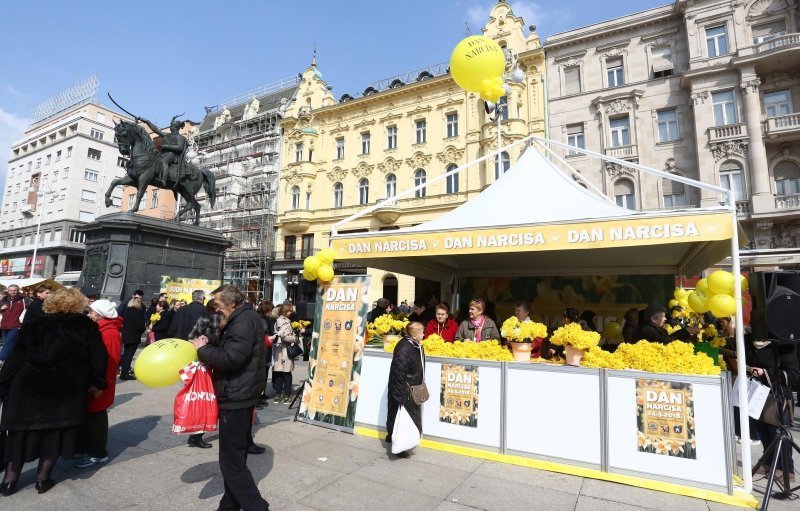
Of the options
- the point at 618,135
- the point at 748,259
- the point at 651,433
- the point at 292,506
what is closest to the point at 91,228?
the point at 292,506

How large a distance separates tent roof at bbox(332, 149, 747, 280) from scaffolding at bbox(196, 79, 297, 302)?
29.1m

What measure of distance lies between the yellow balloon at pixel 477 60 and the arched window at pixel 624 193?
18.5m

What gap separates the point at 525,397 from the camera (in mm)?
4973

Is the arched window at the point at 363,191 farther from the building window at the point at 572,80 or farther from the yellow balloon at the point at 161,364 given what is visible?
the yellow balloon at the point at 161,364

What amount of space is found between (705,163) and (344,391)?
23.0 m

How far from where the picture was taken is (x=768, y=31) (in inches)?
823

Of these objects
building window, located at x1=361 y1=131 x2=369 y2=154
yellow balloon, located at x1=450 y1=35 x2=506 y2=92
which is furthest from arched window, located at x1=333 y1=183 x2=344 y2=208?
yellow balloon, located at x1=450 y1=35 x2=506 y2=92

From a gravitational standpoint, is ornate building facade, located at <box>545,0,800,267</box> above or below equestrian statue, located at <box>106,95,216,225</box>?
above

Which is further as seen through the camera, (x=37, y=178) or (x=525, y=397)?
(x=37, y=178)

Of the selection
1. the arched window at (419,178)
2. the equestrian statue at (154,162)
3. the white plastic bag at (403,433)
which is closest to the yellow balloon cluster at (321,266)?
the white plastic bag at (403,433)

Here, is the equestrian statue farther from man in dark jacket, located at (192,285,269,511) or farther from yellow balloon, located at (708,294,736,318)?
yellow balloon, located at (708,294,736,318)

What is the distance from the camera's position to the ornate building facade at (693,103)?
65.0 feet

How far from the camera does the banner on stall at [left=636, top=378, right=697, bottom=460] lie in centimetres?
430

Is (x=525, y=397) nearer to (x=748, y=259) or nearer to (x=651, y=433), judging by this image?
(x=651, y=433)
